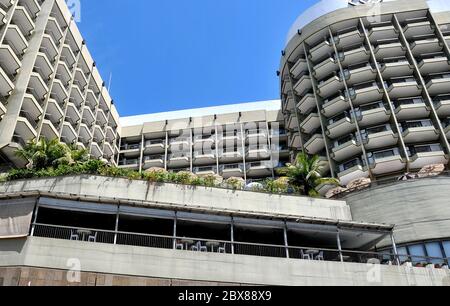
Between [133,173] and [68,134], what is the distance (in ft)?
82.0

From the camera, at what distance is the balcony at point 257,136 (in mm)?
65125

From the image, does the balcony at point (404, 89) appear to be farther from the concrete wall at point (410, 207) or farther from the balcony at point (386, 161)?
the concrete wall at point (410, 207)

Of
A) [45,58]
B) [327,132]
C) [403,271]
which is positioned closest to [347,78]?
[327,132]

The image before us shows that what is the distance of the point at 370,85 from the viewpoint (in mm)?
50750

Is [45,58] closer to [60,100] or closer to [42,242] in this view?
[60,100]

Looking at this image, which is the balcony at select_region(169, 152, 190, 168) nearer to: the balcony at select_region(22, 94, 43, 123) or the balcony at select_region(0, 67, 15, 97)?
the balcony at select_region(22, 94, 43, 123)

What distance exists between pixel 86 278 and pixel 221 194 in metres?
11.5

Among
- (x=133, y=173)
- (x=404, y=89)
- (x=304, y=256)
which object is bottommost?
(x=304, y=256)

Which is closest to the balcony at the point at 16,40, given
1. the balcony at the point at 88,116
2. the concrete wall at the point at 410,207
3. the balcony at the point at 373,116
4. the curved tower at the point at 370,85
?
the balcony at the point at 88,116

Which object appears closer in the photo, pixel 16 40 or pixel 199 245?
pixel 199 245

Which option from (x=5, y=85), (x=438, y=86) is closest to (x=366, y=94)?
(x=438, y=86)

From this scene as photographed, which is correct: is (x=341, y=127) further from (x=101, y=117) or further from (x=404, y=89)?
(x=101, y=117)

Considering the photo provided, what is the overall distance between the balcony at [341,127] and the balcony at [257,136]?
16.0 m
